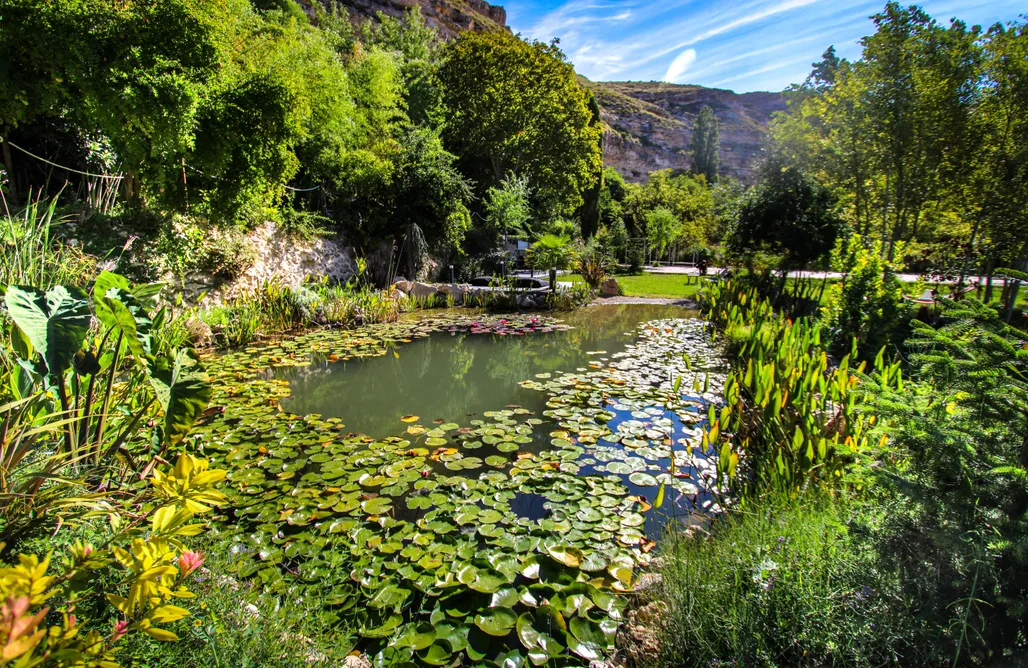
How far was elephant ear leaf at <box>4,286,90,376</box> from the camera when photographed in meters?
1.78

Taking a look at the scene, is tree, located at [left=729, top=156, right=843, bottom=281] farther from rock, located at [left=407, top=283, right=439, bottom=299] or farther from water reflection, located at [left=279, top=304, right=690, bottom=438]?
rock, located at [left=407, top=283, right=439, bottom=299]

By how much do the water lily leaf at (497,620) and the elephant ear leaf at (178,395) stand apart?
1522 mm

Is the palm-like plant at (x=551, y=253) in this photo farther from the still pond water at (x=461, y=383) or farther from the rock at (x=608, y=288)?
the still pond water at (x=461, y=383)

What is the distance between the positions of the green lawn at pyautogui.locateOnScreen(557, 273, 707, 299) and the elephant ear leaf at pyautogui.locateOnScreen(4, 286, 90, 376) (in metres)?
11.3

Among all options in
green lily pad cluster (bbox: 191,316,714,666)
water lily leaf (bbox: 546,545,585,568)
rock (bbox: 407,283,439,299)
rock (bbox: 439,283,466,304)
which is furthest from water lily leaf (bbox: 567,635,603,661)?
rock (bbox: 439,283,466,304)

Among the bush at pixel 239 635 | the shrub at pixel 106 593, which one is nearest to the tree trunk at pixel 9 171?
the bush at pixel 239 635

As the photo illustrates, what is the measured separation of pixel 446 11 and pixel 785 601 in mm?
61532

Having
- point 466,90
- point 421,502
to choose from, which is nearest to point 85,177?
point 421,502

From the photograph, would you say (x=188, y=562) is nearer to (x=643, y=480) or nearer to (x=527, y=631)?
(x=527, y=631)

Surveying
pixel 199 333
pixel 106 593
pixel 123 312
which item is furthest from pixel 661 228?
pixel 106 593

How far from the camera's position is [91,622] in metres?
1.31

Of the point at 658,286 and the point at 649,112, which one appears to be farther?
the point at 649,112

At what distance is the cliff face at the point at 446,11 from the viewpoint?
39500 millimetres

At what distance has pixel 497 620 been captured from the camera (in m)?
1.96
